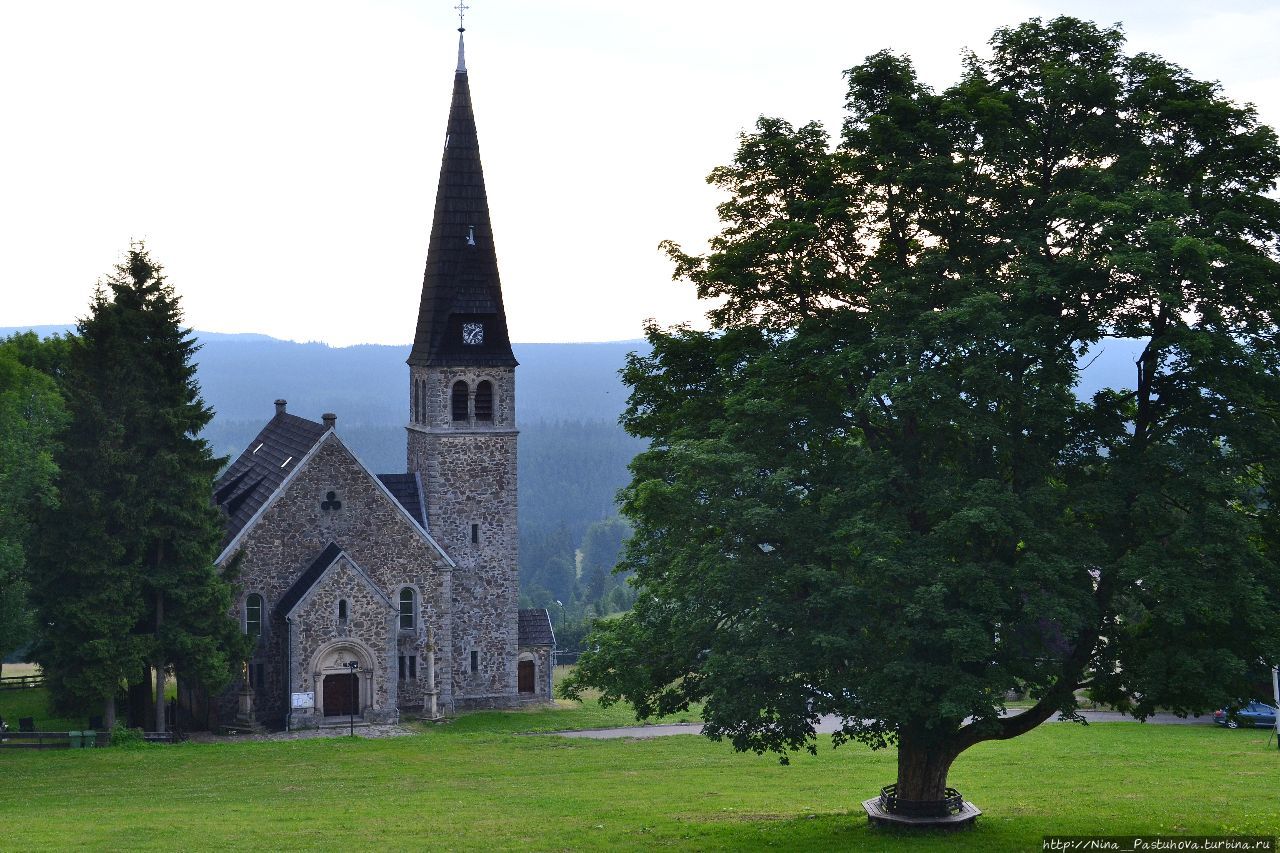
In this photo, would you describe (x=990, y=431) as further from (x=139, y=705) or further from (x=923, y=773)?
(x=139, y=705)

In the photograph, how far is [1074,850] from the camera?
20.2 metres

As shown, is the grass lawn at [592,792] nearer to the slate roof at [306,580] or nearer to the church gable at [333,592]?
the church gable at [333,592]

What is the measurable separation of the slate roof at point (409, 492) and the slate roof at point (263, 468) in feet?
→ 11.1

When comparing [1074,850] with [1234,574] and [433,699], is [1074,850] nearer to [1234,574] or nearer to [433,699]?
[1234,574]

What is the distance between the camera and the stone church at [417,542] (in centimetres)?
4409

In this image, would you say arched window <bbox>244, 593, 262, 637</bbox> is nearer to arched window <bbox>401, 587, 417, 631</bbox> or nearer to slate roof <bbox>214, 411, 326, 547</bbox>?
slate roof <bbox>214, 411, 326, 547</bbox>

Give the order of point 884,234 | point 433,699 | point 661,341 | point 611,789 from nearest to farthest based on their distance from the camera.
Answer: point 884,234 < point 661,341 < point 611,789 < point 433,699

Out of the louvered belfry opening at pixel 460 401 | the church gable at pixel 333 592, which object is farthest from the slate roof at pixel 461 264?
the church gable at pixel 333 592

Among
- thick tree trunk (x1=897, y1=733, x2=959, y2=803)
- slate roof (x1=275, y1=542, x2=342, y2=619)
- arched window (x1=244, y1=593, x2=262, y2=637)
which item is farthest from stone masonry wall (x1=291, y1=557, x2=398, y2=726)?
thick tree trunk (x1=897, y1=733, x2=959, y2=803)

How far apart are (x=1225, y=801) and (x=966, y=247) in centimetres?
1258

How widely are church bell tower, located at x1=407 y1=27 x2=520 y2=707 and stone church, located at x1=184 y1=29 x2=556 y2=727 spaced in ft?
0.16

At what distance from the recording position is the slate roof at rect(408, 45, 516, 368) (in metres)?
48.8

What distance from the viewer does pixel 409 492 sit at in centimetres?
4947

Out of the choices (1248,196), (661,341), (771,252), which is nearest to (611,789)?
(661,341)
